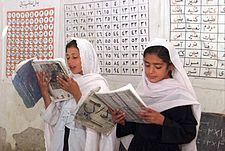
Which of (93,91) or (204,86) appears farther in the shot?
(204,86)

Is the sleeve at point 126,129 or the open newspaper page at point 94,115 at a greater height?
the open newspaper page at point 94,115

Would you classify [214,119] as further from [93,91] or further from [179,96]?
[93,91]

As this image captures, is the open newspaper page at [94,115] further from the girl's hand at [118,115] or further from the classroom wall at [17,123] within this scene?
the classroom wall at [17,123]

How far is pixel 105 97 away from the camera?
1.61 m

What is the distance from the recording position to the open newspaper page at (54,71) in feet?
5.97

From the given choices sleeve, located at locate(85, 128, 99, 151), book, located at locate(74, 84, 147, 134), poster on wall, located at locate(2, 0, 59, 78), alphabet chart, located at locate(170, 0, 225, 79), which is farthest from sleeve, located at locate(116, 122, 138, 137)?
poster on wall, located at locate(2, 0, 59, 78)

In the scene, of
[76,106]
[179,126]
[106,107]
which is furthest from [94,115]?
[179,126]

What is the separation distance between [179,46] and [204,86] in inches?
10.8

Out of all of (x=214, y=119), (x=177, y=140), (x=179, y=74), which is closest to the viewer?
(x=177, y=140)

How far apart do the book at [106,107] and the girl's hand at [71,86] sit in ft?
0.45

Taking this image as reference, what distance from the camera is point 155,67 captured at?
1.64 metres

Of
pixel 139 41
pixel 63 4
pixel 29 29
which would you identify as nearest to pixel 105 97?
pixel 139 41

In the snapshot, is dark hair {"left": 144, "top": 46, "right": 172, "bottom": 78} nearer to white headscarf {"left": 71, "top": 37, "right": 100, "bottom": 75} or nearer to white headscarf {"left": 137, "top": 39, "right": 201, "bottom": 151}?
white headscarf {"left": 137, "top": 39, "right": 201, "bottom": 151}

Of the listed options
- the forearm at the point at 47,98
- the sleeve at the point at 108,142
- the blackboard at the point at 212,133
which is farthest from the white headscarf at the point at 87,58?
the blackboard at the point at 212,133
